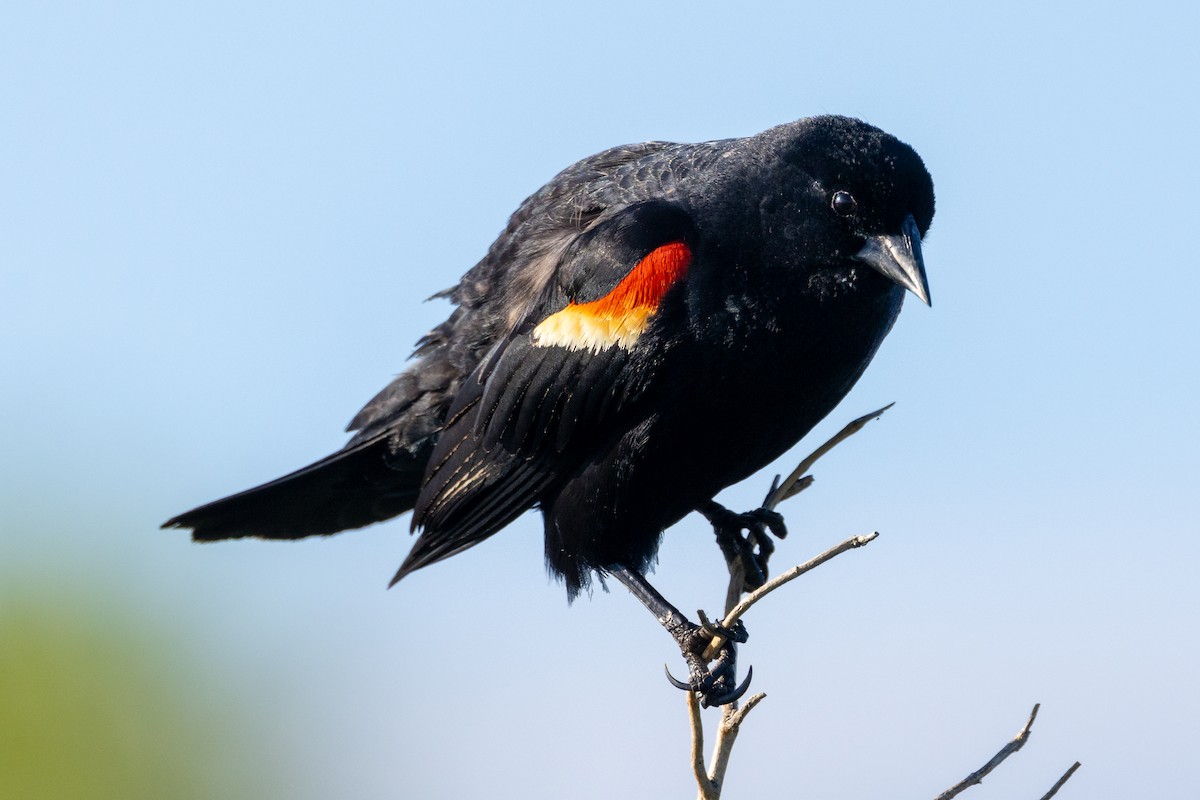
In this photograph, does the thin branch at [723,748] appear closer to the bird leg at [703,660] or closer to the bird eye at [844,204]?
the bird leg at [703,660]

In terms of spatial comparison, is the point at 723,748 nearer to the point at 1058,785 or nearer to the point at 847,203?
the point at 1058,785

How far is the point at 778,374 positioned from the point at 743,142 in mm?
1071

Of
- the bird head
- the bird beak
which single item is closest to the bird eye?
the bird head

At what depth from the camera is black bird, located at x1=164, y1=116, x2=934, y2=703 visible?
4957 mm

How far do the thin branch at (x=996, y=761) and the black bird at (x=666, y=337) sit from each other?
4.68ft

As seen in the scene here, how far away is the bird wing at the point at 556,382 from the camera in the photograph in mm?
5012

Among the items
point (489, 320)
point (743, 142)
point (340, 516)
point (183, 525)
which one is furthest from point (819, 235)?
point (183, 525)

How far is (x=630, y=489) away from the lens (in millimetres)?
5145

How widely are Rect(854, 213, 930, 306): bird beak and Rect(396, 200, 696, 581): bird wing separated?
2.22 feet

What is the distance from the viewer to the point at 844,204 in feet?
16.5

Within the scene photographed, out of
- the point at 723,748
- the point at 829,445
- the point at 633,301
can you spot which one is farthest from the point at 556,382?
the point at 723,748

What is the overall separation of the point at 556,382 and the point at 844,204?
4.23 feet

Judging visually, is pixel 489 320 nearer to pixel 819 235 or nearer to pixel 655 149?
pixel 655 149

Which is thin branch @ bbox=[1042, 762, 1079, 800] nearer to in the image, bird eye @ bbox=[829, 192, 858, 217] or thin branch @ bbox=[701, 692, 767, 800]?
thin branch @ bbox=[701, 692, 767, 800]
